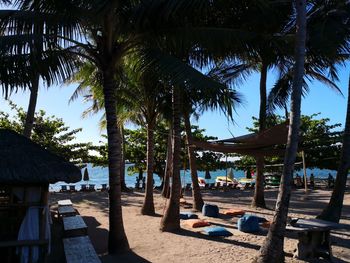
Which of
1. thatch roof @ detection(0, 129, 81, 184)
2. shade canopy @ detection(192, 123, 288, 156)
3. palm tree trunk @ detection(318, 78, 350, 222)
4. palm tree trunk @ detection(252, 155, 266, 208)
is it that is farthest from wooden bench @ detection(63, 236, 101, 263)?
palm tree trunk @ detection(252, 155, 266, 208)

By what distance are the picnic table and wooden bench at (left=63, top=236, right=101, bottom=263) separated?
380cm

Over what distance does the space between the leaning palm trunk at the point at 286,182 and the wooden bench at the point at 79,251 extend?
9.80 ft

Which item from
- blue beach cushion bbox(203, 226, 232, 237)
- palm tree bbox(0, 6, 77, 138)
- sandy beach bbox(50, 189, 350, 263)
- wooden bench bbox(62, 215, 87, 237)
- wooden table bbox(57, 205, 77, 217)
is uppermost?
palm tree bbox(0, 6, 77, 138)

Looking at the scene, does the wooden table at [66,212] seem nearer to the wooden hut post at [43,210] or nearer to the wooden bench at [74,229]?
the wooden bench at [74,229]

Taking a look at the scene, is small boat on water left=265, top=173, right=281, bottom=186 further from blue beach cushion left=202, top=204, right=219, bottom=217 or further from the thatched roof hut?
the thatched roof hut

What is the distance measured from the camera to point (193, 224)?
1180cm

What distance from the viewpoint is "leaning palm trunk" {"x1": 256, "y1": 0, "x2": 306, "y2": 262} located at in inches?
281

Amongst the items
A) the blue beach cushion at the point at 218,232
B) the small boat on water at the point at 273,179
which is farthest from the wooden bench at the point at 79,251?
the small boat on water at the point at 273,179

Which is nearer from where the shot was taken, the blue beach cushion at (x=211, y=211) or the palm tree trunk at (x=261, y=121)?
the blue beach cushion at (x=211, y=211)

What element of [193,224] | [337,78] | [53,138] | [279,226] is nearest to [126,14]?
[279,226]

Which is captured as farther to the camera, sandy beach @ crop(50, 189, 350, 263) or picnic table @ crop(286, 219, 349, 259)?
sandy beach @ crop(50, 189, 350, 263)

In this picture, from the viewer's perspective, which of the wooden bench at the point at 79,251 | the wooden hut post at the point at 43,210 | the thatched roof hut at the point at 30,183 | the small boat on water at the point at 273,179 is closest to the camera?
the wooden bench at the point at 79,251

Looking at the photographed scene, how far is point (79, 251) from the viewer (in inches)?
312

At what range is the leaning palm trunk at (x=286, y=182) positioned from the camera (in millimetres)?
7148
